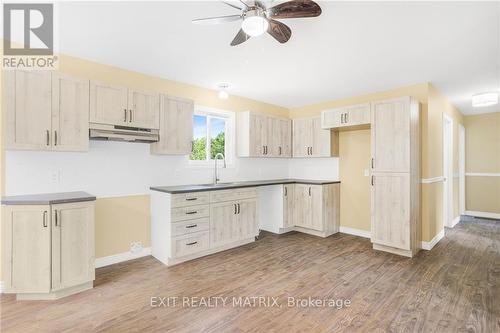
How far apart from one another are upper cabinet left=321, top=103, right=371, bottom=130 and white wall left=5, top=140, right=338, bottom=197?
1.89 meters

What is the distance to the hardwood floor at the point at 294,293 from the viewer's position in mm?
2104

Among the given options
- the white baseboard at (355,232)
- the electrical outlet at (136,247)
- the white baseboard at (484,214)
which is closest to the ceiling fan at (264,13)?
the electrical outlet at (136,247)

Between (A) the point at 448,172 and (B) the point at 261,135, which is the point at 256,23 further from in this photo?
(A) the point at 448,172

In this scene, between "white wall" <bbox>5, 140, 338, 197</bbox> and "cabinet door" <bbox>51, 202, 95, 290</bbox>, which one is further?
"white wall" <bbox>5, 140, 338, 197</bbox>

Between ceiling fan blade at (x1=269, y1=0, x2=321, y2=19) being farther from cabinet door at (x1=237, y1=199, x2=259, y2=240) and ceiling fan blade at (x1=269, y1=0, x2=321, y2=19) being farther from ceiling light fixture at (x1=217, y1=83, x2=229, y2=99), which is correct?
cabinet door at (x1=237, y1=199, x2=259, y2=240)

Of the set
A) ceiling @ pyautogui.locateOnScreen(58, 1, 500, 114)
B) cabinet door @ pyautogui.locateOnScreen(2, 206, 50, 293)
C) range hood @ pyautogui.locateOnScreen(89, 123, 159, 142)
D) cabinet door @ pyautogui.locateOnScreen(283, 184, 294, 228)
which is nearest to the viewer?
ceiling @ pyautogui.locateOnScreen(58, 1, 500, 114)

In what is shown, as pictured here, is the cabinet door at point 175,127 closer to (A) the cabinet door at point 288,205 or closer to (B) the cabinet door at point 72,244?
(B) the cabinet door at point 72,244

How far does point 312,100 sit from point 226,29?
3.01 m

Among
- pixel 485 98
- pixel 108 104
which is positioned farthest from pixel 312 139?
pixel 108 104

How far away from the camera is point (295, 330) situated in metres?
2.03

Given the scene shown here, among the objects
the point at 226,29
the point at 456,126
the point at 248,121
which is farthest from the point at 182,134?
the point at 456,126

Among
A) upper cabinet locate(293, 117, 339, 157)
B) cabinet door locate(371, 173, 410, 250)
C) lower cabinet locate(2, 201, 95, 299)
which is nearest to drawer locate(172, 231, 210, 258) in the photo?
lower cabinet locate(2, 201, 95, 299)

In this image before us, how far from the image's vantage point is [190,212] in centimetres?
343

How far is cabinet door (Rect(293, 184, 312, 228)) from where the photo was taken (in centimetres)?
468
